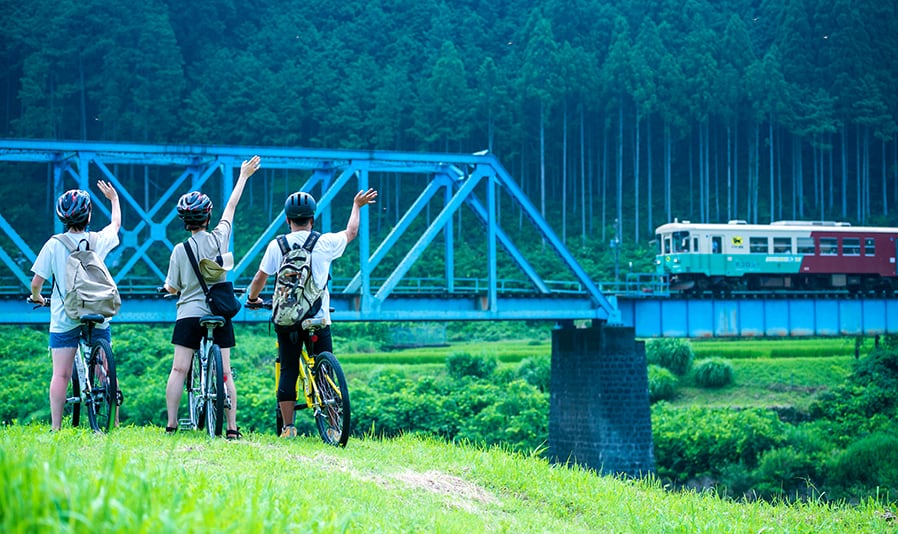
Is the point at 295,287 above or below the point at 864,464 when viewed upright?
above

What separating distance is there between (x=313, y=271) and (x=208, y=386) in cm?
120

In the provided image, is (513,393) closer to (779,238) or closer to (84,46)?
Answer: (779,238)

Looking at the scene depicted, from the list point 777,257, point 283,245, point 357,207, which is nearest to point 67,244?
point 283,245

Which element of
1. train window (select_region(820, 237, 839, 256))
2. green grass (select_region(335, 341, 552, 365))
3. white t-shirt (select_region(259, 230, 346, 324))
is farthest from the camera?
green grass (select_region(335, 341, 552, 365))

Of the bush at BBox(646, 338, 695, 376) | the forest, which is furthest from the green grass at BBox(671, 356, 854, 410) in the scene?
the forest

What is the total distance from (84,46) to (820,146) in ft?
132

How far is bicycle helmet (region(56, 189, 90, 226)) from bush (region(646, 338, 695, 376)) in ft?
104

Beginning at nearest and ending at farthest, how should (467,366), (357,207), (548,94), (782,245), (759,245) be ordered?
(357,207) < (467,366) < (759,245) < (782,245) < (548,94)

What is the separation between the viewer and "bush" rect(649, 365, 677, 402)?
36.2 meters

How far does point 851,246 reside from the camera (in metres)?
37.1

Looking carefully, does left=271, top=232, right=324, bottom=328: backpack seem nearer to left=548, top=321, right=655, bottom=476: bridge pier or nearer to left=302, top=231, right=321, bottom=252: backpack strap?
left=302, top=231, right=321, bottom=252: backpack strap

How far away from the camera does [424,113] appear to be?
60219mm

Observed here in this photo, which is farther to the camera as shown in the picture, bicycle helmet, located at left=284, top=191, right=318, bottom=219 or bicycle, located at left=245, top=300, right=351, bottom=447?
bicycle helmet, located at left=284, top=191, right=318, bottom=219

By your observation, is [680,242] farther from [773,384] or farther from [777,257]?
[773,384]
